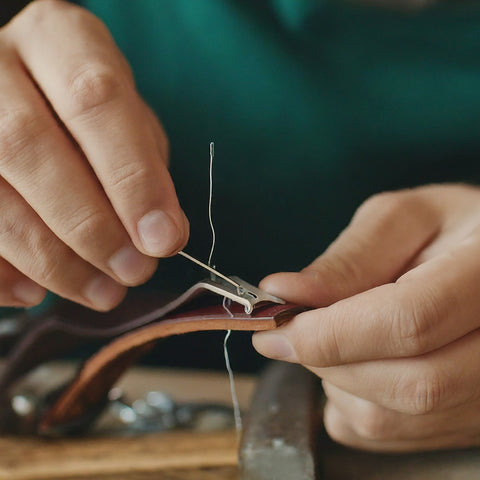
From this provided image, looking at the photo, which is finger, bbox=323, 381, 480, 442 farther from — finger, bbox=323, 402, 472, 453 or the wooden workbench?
the wooden workbench

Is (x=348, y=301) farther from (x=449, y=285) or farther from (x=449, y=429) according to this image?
(x=449, y=429)

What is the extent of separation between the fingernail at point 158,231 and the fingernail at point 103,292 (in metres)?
0.13

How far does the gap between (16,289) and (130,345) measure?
16cm

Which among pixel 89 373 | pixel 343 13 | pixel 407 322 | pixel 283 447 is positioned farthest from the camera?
pixel 343 13

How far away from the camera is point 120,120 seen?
0.67 metres

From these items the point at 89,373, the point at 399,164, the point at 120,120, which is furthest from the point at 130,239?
the point at 399,164

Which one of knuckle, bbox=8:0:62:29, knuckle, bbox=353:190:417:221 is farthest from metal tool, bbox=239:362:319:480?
knuckle, bbox=8:0:62:29

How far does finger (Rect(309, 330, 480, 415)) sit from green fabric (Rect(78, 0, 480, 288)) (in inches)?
27.3

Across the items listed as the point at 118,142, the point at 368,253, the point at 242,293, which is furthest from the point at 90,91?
the point at 368,253

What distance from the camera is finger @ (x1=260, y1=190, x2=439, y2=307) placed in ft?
2.23

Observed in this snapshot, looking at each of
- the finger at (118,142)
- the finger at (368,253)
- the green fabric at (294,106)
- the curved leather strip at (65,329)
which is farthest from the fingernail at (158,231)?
the green fabric at (294,106)

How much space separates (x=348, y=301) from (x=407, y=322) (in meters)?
0.06

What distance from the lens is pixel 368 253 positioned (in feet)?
2.51

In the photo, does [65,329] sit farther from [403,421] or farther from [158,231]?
[403,421]
